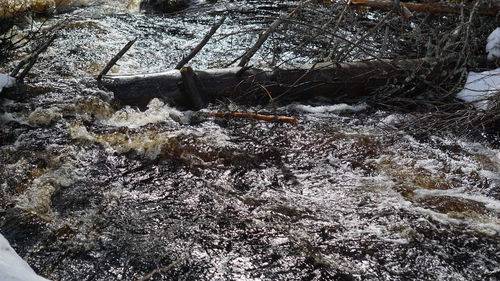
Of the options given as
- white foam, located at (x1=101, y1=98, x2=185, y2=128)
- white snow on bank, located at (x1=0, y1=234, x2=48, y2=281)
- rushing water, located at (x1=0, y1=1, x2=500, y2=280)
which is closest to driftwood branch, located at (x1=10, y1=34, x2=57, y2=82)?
rushing water, located at (x1=0, y1=1, x2=500, y2=280)

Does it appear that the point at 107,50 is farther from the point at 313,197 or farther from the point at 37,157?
the point at 313,197

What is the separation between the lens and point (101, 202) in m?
4.20

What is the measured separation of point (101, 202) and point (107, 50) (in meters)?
4.56

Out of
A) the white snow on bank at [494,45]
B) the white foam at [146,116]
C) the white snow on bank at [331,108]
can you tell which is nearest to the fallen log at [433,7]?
the white snow on bank at [494,45]

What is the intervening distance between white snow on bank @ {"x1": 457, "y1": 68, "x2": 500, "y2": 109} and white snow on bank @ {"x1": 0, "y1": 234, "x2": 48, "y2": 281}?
480 cm

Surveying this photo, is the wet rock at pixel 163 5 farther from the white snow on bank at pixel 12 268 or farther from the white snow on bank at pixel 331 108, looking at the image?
the white snow on bank at pixel 12 268

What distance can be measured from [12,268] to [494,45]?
6170 mm

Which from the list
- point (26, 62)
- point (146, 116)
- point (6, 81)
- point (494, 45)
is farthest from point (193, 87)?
point (494, 45)

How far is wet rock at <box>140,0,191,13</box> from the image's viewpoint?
35.8 feet

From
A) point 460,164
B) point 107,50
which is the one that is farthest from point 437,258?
point 107,50

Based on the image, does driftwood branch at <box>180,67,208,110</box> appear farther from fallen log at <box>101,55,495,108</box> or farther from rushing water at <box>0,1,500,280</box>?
rushing water at <box>0,1,500,280</box>

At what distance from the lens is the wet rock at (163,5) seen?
10.9m

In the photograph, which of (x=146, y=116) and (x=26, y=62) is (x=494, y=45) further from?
(x=26, y=62)

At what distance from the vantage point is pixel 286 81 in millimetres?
6250
